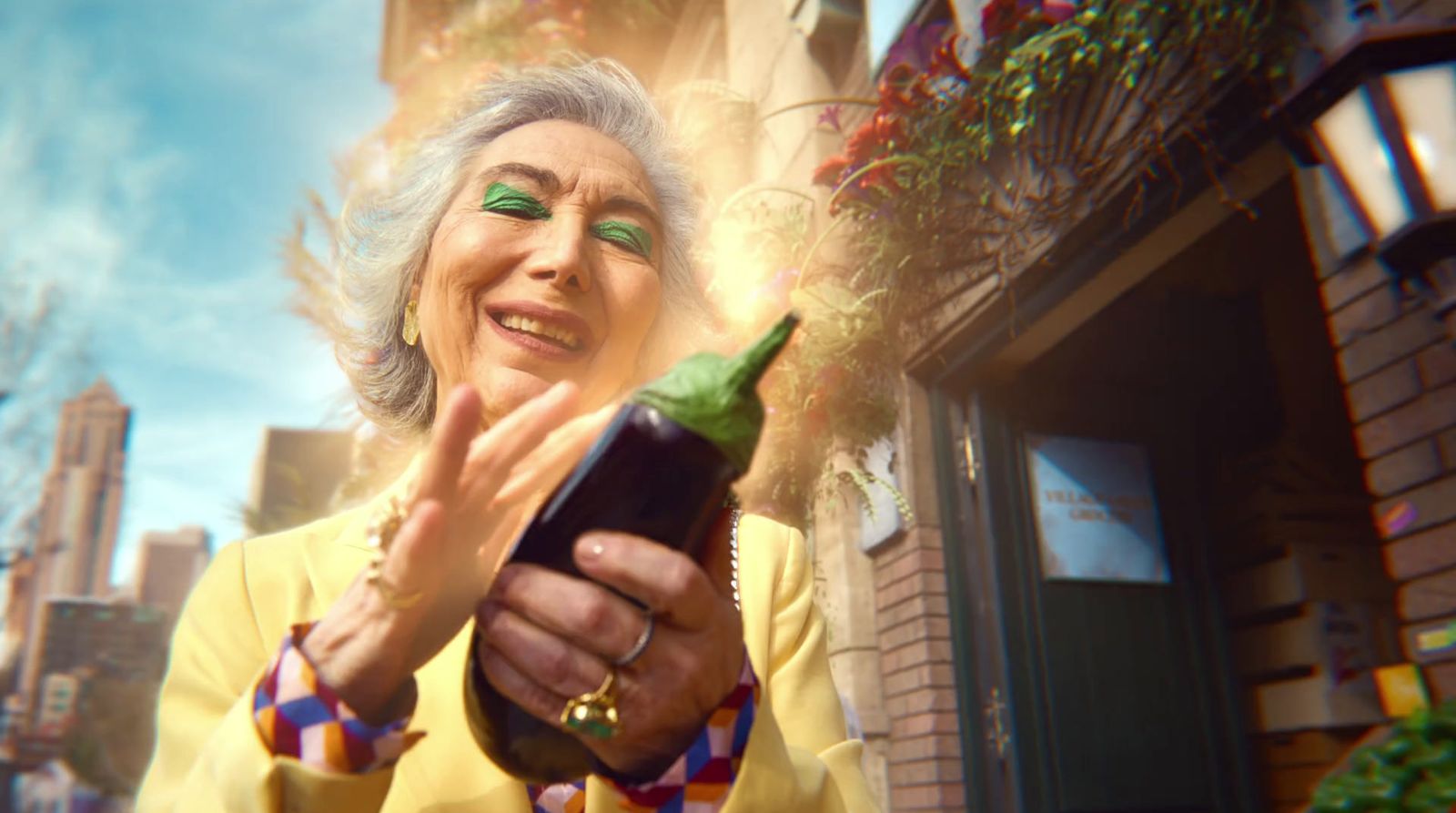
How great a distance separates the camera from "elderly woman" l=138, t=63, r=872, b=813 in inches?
27.8

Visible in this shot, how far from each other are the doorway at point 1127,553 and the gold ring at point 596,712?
309 centimetres

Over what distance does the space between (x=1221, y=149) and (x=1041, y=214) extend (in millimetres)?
640

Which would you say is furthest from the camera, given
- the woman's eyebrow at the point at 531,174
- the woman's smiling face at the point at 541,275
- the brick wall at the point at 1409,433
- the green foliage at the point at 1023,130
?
the green foliage at the point at 1023,130

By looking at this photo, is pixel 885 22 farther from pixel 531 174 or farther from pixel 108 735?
pixel 108 735

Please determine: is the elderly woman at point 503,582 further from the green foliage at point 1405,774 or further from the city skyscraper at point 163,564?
the city skyscraper at point 163,564

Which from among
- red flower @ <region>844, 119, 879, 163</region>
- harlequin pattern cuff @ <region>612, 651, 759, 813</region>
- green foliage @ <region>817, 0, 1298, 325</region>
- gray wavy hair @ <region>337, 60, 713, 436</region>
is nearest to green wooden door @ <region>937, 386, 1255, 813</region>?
green foliage @ <region>817, 0, 1298, 325</region>

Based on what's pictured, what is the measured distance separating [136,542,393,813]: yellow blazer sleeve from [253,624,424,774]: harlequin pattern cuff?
0.01 m

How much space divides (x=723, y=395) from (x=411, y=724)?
729 millimetres

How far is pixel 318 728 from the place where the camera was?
75 cm

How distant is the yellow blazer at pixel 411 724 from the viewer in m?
0.79

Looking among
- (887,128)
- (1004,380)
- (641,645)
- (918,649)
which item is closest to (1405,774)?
(641,645)

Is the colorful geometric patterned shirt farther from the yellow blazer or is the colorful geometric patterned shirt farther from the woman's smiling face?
the woman's smiling face

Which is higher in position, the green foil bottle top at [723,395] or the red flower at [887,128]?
the red flower at [887,128]

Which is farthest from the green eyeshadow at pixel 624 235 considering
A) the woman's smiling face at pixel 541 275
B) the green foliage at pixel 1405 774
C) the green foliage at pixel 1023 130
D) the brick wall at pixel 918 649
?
the brick wall at pixel 918 649
